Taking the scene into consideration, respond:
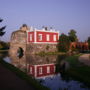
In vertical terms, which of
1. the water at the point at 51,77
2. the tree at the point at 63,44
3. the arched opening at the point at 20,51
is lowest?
the water at the point at 51,77

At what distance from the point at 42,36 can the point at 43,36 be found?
0.95ft

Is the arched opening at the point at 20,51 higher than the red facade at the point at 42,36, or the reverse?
the red facade at the point at 42,36

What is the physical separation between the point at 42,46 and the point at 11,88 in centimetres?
2895

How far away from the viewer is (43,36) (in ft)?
118

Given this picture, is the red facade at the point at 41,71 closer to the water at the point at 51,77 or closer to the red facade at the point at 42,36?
the water at the point at 51,77

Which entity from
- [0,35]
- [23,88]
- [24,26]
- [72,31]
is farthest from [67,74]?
[72,31]

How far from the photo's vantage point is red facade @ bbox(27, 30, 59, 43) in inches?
1374

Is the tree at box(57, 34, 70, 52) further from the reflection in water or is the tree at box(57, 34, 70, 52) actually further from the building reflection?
the reflection in water

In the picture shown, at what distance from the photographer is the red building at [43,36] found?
115 ft

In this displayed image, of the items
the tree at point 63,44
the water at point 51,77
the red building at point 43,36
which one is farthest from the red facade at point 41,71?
the tree at point 63,44

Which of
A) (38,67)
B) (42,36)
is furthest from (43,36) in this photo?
(38,67)

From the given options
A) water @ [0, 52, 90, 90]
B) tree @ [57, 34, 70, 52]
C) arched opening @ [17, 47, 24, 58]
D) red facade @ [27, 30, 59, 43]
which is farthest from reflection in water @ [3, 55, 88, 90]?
arched opening @ [17, 47, 24, 58]

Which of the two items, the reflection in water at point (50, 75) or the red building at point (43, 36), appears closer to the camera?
the reflection in water at point (50, 75)

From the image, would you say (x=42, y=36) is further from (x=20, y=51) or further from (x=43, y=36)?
(x=20, y=51)
